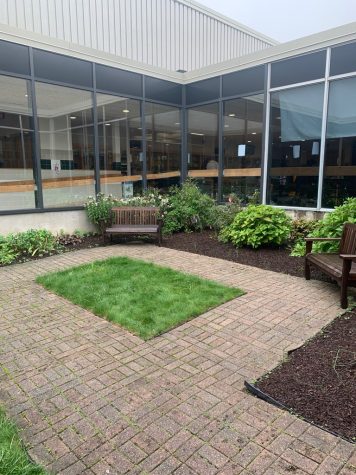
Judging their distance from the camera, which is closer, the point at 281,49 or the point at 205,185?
the point at 281,49

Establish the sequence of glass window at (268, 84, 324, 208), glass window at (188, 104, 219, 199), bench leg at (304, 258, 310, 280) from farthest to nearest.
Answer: glass window at (188, 104, 219, 199), glass window at (268, 84, 324, 208), bench leg at (304, 258, 310, 280)

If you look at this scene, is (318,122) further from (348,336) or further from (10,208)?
(10,208)

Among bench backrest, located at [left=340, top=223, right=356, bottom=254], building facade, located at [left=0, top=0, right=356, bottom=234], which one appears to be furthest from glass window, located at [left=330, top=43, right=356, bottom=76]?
bench backrest, located at [left=340, top=223, right=356, bottom=254]

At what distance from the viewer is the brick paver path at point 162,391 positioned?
2205 mm

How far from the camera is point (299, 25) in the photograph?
24.2m

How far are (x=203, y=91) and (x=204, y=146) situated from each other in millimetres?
1639

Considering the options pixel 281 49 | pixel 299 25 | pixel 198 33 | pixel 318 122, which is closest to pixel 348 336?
pixel 318 122

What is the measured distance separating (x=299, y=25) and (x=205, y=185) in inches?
793

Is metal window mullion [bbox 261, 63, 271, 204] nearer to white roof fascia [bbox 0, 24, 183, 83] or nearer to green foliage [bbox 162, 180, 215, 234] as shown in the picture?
green foliage [bbox 162, 180, 215, 234]

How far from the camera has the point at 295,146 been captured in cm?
873

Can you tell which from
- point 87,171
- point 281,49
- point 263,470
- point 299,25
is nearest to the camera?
point 263,470

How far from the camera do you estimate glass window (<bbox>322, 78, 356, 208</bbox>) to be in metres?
7.78

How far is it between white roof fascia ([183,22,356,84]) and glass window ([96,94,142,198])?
2.48m

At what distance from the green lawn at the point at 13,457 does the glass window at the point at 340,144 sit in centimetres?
787
